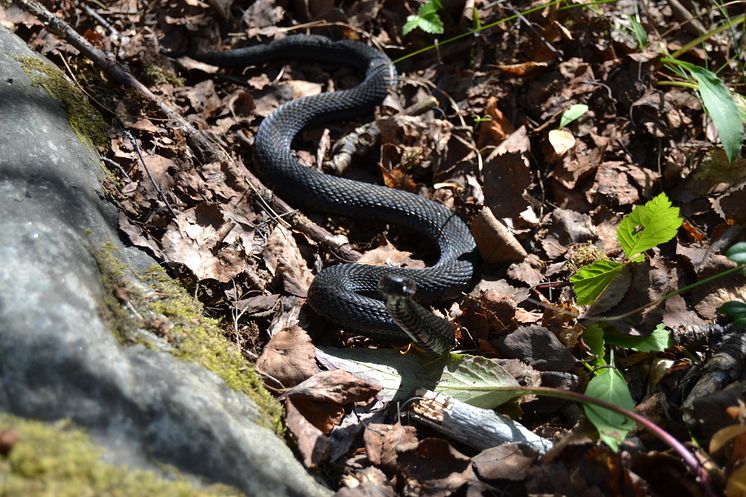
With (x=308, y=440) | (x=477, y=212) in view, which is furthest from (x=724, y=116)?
(x=308, y=440)

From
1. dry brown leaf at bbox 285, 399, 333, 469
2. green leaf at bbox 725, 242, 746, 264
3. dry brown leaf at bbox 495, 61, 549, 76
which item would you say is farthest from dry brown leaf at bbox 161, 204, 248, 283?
dry brown leaf at bbox 495, 61, 549, 76

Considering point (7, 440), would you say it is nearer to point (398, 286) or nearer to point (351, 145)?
point (398, 286)

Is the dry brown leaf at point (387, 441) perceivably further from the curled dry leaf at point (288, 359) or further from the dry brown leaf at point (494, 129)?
the dry brown leaf at point (494, 129)

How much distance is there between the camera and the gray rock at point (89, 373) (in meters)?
2.50

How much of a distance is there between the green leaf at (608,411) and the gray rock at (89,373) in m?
1.39

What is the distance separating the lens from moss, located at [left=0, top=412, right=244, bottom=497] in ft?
7.26

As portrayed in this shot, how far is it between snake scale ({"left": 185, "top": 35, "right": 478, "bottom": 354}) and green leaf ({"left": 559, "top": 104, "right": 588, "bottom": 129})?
137 centimetres

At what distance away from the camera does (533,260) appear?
16.4 ft

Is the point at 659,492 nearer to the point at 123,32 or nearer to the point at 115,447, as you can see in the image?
the point at 115,447

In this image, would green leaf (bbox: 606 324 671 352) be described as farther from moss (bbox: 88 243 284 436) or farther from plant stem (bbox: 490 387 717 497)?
moss (bbox: 88 243 284 436)

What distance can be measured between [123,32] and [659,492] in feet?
18.5

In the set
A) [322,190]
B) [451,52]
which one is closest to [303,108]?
[322,190]

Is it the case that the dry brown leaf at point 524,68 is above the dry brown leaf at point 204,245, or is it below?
above

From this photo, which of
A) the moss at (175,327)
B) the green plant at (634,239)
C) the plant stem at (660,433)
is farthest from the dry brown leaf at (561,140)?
the moss at (175,327)
